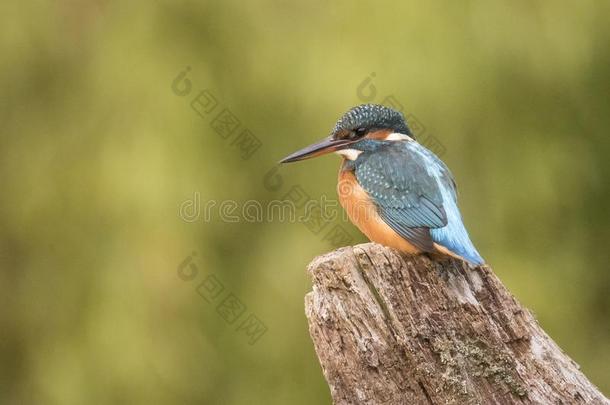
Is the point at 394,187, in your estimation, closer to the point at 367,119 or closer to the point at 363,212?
the point at 363,212

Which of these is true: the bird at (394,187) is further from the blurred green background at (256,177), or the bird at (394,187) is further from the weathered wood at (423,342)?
the blurred green background at (256,177)

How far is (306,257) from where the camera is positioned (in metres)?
4.97

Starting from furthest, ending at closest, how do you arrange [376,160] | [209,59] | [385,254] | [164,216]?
[209,59] → [164,216] → [376,160] → [385,254]

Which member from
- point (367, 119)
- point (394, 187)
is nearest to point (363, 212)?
point (394, 187)

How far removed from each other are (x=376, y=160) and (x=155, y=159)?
1.77m

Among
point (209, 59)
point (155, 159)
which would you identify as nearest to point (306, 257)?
point (155, 159)

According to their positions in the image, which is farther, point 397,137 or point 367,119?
point 397,137

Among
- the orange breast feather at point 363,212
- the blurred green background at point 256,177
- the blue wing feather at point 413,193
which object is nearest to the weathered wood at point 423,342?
the blue wing feather at point 413,193

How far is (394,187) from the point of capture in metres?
3.63

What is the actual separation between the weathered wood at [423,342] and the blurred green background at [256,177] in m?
2.18

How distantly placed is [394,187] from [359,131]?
42 centimetres

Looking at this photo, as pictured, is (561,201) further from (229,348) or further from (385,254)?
(385,254)

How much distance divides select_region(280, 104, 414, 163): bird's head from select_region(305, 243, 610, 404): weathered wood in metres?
1.19

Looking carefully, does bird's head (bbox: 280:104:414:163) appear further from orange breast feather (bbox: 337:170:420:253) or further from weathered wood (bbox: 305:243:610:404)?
weathered wood (bbox: 305:243:610:404)
